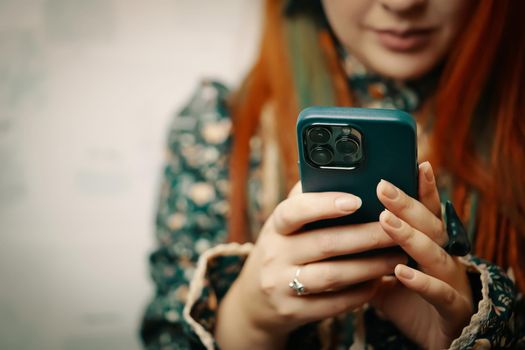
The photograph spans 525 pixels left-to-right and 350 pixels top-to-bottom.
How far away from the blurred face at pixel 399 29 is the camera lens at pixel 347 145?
0.20m

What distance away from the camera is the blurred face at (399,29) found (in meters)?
0.51

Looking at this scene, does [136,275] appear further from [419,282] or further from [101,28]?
[419,282]

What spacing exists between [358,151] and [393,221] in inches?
2.0

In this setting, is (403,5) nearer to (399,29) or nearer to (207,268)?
(399,29)

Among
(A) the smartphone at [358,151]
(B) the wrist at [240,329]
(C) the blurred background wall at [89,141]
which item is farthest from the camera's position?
(C) the blurred background wall at [89,141]

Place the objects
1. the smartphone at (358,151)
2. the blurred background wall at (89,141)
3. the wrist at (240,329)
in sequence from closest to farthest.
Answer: the smartphone at (358,151)
the wrist at (240,329)
the blurred background wall at (89,141)

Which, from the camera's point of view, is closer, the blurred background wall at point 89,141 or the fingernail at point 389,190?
the fingernail at point 389,190

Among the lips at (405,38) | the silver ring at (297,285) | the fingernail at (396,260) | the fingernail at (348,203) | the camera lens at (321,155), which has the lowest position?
the silver ring at (297,285)

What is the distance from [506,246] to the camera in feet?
1.77

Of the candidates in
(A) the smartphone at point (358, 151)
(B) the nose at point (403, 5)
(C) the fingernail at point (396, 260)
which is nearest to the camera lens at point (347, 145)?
(A) the smartphone at point (358, 151)

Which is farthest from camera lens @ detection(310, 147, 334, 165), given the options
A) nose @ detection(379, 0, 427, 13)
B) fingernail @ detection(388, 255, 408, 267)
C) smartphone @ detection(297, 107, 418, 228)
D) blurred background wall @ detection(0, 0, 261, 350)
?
blurred background wall @ detection(0, 0, 261, 350)

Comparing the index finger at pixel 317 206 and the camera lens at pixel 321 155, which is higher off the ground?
the camera lens at pixel 321 155

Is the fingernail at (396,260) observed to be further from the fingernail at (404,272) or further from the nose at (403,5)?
the nose at (403,5)

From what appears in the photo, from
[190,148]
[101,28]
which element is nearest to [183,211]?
[190,148]
